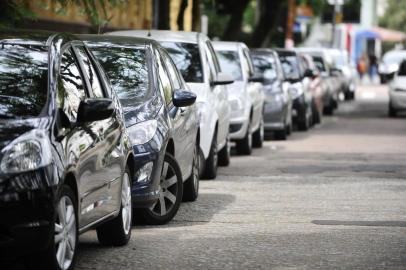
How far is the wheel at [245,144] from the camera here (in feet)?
69.6

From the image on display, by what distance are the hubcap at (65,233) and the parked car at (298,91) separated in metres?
19.1

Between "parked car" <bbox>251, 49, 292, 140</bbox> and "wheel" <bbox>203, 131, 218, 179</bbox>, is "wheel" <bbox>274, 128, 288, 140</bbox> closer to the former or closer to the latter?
"parked car" <bbox>251, 49, 292, 140</bbox>

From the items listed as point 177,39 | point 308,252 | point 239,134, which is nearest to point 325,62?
point 239,134

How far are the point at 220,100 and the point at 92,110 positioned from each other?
8.50m

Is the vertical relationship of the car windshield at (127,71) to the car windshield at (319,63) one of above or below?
above

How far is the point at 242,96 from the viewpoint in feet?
67.5

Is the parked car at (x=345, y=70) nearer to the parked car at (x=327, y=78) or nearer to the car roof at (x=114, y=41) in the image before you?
the parked car at (x=327, y=78)

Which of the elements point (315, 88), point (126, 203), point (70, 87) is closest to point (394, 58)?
point (315, 88)

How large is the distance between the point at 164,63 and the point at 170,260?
3868 millimetres

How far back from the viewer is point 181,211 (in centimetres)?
1303

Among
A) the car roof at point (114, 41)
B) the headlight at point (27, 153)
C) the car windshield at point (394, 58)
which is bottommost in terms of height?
the car windshield at point (394, 58)

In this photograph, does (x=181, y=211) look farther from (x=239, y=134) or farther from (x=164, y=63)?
(x=239, y=134)

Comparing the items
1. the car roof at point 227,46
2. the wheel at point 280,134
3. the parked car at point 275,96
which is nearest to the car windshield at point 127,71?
the car roof at point 227,46

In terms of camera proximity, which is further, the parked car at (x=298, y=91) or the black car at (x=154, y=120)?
the parked car at (x=298, y=91)
